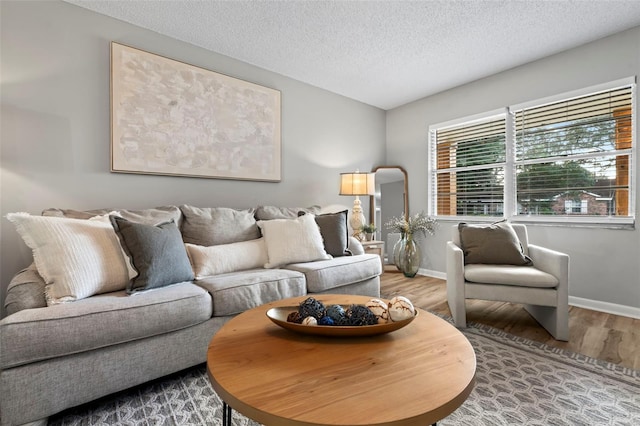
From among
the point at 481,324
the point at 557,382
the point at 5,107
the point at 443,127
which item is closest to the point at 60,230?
the point at 5,107

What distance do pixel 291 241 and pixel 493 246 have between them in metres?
1.72

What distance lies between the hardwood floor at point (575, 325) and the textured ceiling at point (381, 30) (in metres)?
2.46

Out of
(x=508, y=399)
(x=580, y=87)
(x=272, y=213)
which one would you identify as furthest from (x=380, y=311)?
(x=580, y=87)

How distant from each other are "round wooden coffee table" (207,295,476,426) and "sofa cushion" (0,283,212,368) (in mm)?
559

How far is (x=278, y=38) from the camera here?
275cm

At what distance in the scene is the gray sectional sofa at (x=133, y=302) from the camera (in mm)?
1233

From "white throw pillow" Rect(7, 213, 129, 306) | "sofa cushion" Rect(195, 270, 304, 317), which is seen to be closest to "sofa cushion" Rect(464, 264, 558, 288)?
"sofa cushion" Rect(195, 270, 304, 317)

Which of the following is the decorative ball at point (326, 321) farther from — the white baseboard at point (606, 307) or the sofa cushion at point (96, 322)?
the white baseboard at point (606, 307)

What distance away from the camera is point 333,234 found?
2.82 m

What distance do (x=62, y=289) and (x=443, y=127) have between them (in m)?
4.18

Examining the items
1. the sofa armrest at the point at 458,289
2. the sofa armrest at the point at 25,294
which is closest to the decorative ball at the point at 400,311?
Result: the sofa armrest at the point at 458,289

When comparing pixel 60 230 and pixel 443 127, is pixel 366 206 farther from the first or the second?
pixel 60 230

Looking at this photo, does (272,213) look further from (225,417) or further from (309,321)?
(225,417)

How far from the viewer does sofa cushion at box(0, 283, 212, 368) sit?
3.93 feet
